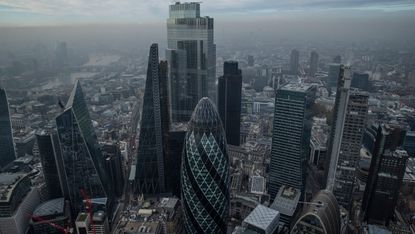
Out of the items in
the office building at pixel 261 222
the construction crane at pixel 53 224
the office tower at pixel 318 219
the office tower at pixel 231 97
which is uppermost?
the office tower at pixel 231 97

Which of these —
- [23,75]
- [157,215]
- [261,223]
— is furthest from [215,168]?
[23,75]

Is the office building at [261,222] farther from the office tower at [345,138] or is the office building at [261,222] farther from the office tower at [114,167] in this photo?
the office tower at [114,167]

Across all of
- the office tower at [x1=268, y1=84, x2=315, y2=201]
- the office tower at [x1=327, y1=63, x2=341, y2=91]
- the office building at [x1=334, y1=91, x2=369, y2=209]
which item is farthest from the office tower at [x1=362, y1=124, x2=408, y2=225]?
the office tower at [x1=327, y1=63, x2=341, y2=91]

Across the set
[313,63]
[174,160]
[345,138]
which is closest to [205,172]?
[174,160]

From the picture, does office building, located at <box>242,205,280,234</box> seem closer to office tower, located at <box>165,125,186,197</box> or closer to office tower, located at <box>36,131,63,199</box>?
office tower, located at <box>165,125,186,197</box>

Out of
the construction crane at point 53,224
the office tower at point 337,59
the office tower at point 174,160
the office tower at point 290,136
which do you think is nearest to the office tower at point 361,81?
the office tower at point 337,59

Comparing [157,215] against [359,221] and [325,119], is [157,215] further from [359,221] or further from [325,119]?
[325,119]

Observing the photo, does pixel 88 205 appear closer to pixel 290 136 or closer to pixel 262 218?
pixel 262 218
